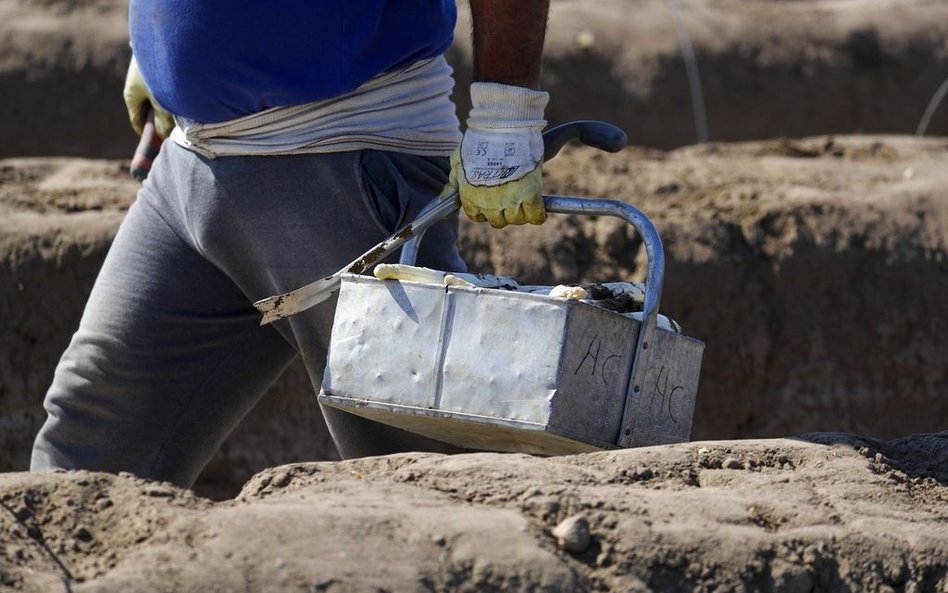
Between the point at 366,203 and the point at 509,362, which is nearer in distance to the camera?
the point at 509,362

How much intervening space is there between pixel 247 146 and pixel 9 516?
79 centimetres

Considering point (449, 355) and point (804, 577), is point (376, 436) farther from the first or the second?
point (804, 577)

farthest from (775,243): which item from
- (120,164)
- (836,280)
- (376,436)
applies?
(376,436)

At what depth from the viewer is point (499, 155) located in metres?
2.16

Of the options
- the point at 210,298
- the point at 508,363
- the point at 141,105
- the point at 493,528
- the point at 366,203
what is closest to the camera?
the point at 493,528

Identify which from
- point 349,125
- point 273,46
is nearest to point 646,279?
point 349,125

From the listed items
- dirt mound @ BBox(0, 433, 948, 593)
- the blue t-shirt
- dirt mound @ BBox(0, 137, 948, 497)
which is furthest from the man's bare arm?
dirt mound @ BBox(0, 137, 948, 497)

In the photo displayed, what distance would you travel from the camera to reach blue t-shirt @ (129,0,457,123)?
7.26ft

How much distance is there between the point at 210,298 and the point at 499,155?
1.96 feet

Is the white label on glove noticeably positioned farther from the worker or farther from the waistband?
the waistband

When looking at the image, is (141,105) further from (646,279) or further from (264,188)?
(646,279)

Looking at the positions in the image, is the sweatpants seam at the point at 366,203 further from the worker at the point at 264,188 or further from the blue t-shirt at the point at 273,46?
the blue t-shirt at the point at 273,46

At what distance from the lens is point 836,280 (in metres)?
4.56

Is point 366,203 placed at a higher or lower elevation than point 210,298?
higher
